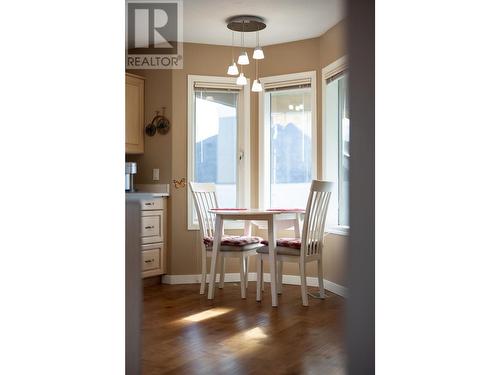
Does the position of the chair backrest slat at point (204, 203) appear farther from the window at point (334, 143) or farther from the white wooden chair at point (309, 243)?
the window at point (334, 143)

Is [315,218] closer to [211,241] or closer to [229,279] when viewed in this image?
[211,241]

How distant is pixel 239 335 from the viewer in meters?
3.11

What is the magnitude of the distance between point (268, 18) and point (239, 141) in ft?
4.41

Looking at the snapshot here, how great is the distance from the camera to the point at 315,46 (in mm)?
4984

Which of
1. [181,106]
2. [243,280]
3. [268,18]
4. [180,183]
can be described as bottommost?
[243,280]

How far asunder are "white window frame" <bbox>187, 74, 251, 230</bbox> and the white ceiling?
38 centimetres

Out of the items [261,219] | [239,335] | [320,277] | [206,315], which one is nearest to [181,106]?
[261,219]

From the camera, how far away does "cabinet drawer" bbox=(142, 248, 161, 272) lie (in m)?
4.89

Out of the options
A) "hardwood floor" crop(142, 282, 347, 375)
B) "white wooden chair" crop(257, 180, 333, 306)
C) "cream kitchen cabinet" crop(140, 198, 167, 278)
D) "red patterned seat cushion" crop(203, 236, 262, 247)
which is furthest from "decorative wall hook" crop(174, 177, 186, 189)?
"white wooden chair" crop(257, 180, 333, 306)

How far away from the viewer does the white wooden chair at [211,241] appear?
4285mm

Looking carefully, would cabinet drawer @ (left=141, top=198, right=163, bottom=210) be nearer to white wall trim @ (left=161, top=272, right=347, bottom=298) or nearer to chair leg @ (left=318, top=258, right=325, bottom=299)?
white wall trim @ (left=161, top=272, right=347, bottom=298)

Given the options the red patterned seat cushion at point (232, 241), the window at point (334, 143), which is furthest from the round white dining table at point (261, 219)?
the window at point (334, 143)
